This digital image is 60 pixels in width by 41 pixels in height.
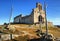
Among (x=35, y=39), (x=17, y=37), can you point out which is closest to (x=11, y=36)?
(x=17, y=37)

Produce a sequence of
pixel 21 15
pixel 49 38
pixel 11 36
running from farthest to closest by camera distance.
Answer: pixel 21 15 < pixel 11 36 < pixel 49 38

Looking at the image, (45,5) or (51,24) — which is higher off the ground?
(45,5)

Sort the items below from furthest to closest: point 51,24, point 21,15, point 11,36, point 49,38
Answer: point 21,15, point 51,24, point 11,36, point 49,38

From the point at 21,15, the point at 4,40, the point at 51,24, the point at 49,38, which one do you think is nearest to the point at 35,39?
the point at 49,38

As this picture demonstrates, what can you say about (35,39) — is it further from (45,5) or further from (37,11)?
(37,11)

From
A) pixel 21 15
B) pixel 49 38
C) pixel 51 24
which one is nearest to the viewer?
pixel 49 38

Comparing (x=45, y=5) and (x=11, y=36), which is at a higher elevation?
(x=45, y=5)

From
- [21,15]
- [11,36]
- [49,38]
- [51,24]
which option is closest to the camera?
[49,38]

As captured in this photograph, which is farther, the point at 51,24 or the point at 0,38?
the point at 51,24

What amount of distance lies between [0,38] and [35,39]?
9099 mm

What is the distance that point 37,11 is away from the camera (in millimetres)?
89812

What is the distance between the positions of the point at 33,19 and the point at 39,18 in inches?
162

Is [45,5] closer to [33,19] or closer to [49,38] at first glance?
[49,38]

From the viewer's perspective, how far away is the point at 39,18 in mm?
91188
